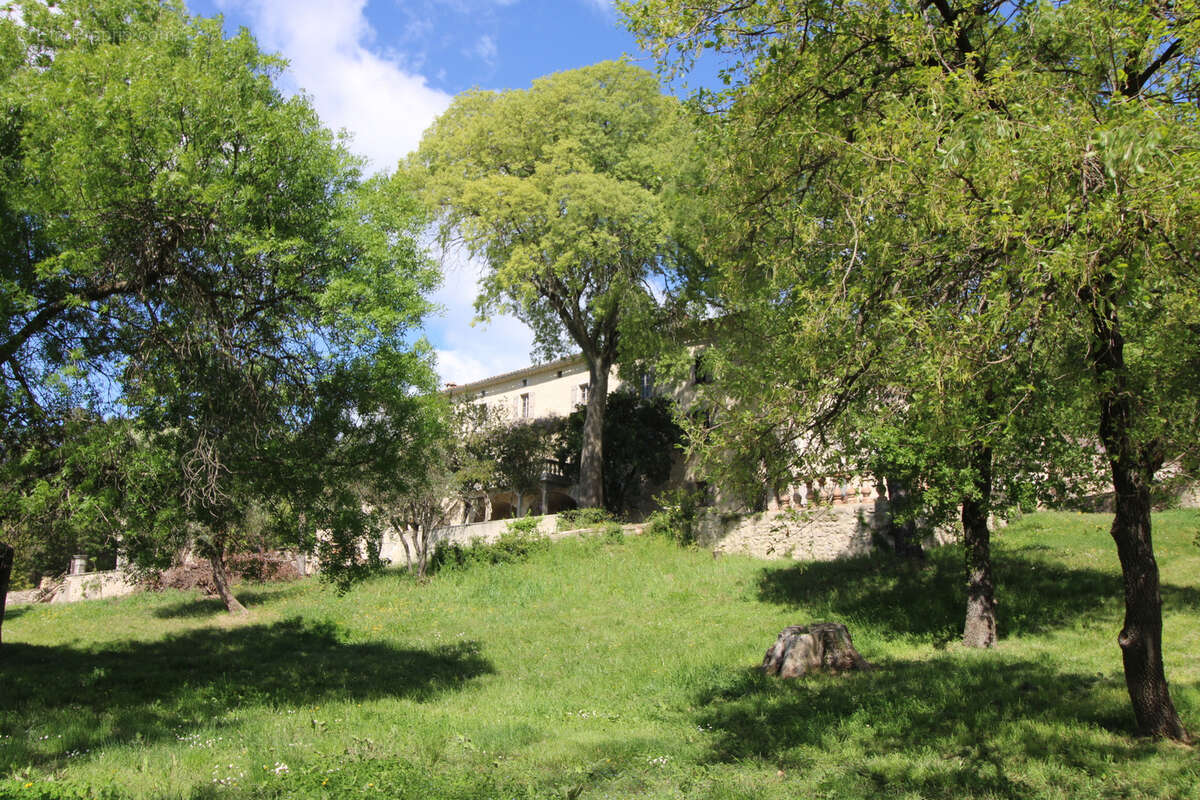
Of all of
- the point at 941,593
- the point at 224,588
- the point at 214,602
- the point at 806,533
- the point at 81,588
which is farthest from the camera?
the point at 81,588

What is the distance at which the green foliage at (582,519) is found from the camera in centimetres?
2714

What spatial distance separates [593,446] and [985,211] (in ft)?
81.1

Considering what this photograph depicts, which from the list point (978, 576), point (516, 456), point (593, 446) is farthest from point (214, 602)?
point (978, 576)

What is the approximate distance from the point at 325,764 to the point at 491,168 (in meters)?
26.5

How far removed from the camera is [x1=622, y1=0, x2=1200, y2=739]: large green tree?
17.9ft

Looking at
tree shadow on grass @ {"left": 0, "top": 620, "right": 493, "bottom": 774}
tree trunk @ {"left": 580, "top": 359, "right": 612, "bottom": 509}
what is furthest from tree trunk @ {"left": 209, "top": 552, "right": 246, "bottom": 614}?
tree trunk @ {"left": 580, "top": 359, "right": 612, "bottom": 509}

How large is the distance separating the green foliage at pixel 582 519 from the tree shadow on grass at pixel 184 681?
10468 millimetres

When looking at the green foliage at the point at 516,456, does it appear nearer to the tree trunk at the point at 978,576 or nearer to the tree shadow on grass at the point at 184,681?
the tree shadow on grass at the point at 184,681

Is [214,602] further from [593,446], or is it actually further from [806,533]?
[806,533]

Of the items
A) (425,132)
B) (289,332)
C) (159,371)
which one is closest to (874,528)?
(289,332)

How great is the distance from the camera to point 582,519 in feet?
89.7

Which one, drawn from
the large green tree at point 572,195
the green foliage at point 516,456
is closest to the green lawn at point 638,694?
the large green tree at point 572,195

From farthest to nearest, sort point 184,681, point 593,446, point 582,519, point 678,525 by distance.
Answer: point 593,446 → point 582,519 → point 678,525 → point 184,681

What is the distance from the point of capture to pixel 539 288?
30.3 m
